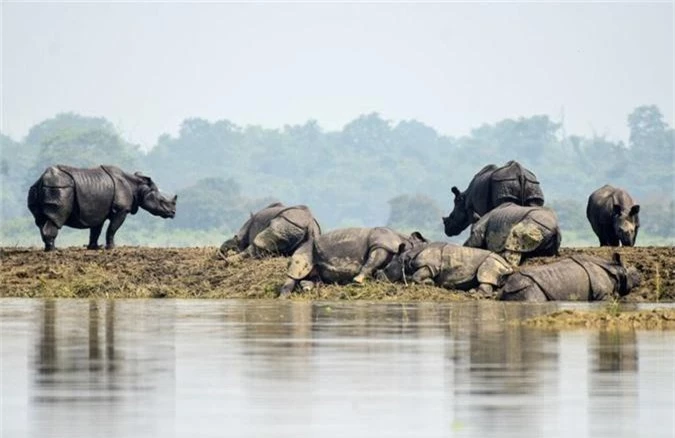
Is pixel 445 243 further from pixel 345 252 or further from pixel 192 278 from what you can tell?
pixel 192 278

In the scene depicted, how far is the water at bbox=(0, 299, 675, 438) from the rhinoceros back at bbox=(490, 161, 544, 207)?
14407 mm

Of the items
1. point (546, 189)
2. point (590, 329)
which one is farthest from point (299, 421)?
point (546, 189)

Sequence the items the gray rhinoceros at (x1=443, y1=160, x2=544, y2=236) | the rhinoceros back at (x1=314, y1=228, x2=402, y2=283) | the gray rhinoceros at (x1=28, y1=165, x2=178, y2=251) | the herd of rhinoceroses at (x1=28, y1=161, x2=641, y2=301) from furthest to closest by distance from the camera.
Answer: the gray rhinoceros at (x1=28, y1=165, x2=178, y2=251)
the gray rhinoceros at (x1=443, y1=160, x2=544, y2=236)
the rhinoceros back at (x1=314, y1=228, x2=402, y2=283)
the herd of rhinoceroses at (x1=28, y1=161, x2=641, y2=301)

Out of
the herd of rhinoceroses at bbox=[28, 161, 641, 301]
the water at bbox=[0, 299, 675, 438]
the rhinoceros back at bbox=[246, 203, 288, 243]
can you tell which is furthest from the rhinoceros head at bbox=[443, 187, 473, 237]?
the water at bbox=[0, 299, 675, 438]

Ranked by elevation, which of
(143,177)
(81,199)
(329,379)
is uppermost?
(143,177)

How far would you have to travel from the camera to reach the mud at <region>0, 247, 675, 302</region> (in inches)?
1191

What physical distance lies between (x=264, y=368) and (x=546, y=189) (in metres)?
152

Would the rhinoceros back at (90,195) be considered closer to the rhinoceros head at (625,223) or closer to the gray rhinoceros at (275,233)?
the gray rhinoceros at (275,233)

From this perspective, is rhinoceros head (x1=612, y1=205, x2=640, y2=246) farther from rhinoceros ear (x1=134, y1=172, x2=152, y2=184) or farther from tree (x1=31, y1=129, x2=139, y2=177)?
tree (x1=31, y1=129, x2=139, y2=177)

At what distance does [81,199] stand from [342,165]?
13711cm

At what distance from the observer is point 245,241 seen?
3669 cm

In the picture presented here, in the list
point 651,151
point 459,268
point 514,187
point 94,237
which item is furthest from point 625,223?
point 651,151

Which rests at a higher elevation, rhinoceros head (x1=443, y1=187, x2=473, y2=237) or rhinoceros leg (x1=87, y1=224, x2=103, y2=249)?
rhinoceros head (x1=443, y1=187, x2=473, y2=237)

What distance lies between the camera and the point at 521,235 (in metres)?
32.7
